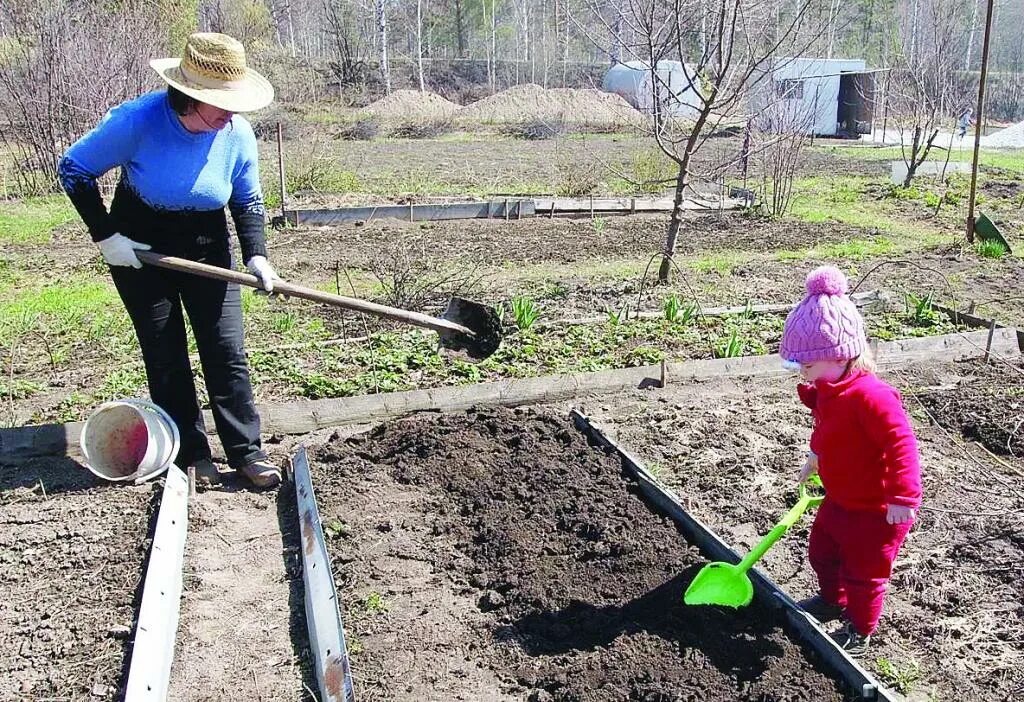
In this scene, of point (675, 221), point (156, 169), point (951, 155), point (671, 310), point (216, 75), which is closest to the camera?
point (216, 75)

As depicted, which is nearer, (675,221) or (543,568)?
(543,568)

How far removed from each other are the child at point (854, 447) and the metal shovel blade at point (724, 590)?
1.14ft

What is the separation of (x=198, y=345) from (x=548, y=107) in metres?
34.1

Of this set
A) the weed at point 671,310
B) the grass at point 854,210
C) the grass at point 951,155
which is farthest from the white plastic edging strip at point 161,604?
the grass at point 951,155

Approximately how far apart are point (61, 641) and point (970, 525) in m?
3.82

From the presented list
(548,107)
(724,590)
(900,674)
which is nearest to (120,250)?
(724,590)

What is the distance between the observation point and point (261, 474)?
463cm

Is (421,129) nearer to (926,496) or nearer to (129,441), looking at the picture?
(129,441)

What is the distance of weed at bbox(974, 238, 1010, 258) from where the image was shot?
10.0 m

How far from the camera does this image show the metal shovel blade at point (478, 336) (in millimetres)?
4980

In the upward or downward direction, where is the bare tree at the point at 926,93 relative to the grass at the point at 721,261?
upward

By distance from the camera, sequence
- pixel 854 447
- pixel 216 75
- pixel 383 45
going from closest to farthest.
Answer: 1. pixel 854 447
2. pixel 216 75
3. pixel 383 45

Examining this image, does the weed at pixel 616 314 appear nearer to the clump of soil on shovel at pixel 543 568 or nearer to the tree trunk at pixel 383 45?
the clump of soil on shovel at pixel 543 568

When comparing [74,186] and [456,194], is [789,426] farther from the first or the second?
[456,194]
